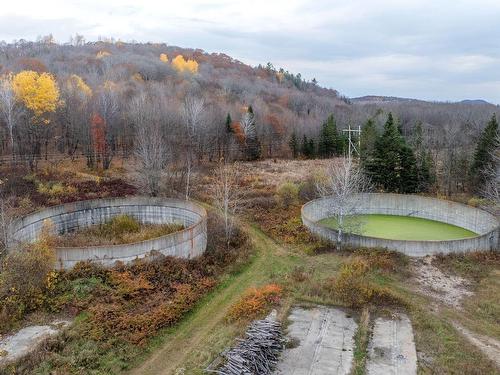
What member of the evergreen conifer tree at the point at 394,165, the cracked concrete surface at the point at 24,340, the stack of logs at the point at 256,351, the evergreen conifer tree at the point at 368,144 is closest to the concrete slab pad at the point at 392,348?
the stack of logs at the point at 256,351

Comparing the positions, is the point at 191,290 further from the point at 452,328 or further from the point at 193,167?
the point at 193,167

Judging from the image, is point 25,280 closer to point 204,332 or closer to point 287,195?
point 204,332

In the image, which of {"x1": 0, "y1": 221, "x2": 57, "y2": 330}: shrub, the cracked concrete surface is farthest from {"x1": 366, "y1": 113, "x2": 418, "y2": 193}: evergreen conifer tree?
the cracked concrete surface

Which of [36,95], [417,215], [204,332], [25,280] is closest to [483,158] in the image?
[417,215]

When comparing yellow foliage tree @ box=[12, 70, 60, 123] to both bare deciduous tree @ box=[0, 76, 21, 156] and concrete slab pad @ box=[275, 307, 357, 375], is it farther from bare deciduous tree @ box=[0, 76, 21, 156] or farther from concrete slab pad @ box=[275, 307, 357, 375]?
concrete slab pad @ box=[275, 307, 357, 375]

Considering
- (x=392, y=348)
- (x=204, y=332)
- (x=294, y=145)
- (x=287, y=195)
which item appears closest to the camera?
(x=392, y=348)

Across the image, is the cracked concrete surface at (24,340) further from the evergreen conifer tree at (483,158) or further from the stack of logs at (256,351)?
the evergreen conifer tree at (483,158)
